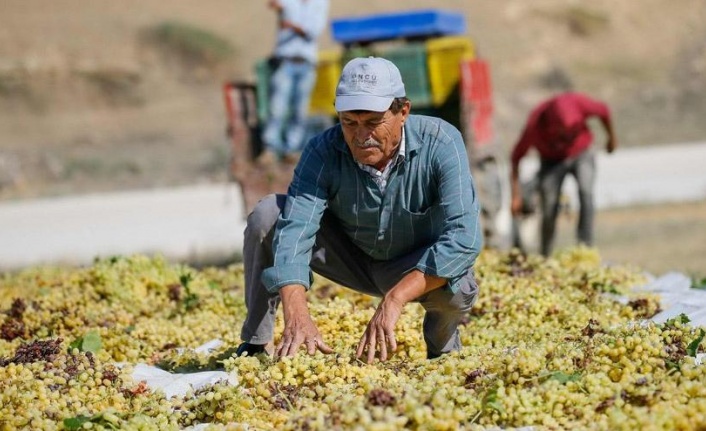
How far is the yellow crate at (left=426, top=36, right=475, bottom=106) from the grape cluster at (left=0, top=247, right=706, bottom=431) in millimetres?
4736

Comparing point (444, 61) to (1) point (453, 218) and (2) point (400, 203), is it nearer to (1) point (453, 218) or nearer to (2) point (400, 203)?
(2) point (400, 203)

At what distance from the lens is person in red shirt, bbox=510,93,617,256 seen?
33.0 feet

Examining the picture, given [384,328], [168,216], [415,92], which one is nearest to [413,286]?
[384,328]

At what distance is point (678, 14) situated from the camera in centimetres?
4459

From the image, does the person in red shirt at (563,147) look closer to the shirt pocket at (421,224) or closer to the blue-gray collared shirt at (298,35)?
the blue-gray collared shirt at (298,35)

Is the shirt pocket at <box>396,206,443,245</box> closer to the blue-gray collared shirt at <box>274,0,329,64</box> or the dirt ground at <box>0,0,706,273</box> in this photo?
the blue-gray collared shirt at <box>274,0,329,64</box>

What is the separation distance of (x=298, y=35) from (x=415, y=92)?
4.40 ft

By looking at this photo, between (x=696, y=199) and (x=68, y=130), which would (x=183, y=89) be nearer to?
(x=68, y=130)

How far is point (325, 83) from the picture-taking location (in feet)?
39.7

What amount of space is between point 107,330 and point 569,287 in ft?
8.75

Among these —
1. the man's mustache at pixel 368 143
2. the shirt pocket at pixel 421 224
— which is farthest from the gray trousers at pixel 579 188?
the man's mustache at pixel 368 143

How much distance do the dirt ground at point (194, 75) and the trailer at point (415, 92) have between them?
15.1m

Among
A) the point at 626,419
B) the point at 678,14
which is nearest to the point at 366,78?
the point at 626,419

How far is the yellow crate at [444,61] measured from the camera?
11310mm
